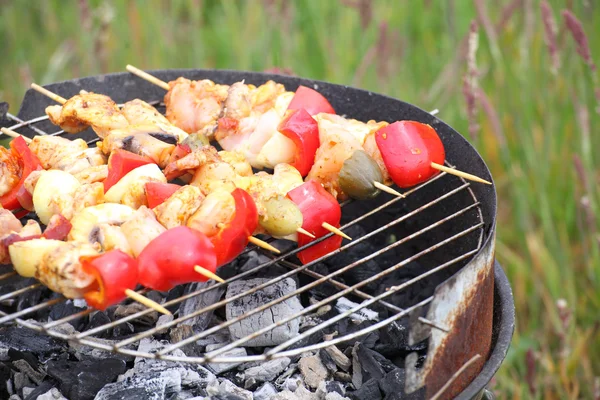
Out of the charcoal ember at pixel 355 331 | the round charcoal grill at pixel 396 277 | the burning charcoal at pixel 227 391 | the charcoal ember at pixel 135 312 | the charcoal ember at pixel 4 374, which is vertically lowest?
the charcoal ember at pixel 4 374

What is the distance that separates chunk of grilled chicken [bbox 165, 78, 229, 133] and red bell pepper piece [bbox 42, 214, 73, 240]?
2.69ft

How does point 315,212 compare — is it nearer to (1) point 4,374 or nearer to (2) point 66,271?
(2) point 66,271

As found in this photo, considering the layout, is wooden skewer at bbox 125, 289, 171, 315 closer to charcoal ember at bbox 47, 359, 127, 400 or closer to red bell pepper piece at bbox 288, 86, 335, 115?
charcoal ember at bbox 47, 359, 127, 400

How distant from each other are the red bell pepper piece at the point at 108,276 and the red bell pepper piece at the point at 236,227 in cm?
30

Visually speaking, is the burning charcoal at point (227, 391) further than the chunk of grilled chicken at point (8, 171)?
No

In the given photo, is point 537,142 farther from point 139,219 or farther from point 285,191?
point 139,219

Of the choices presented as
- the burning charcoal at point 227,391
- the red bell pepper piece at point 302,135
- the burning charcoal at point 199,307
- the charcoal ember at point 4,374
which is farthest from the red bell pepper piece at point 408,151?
the charcoal ember at point 4,374

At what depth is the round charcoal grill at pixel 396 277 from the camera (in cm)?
199

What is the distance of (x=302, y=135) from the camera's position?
9.10 feet

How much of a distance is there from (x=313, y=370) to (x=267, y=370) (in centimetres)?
17

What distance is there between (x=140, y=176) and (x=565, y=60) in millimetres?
2731

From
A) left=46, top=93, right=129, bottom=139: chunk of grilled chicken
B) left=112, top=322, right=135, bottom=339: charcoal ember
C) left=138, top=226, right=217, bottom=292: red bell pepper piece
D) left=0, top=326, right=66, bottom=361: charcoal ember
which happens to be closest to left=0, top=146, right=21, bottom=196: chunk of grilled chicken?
left=46, top=93, right=129, bottom=139: chunk of grilled chicken

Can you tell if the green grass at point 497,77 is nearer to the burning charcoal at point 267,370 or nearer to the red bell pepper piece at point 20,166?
the burning charcoal at point 267,370

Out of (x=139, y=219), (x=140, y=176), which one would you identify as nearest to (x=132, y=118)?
(x=140, y=176)
